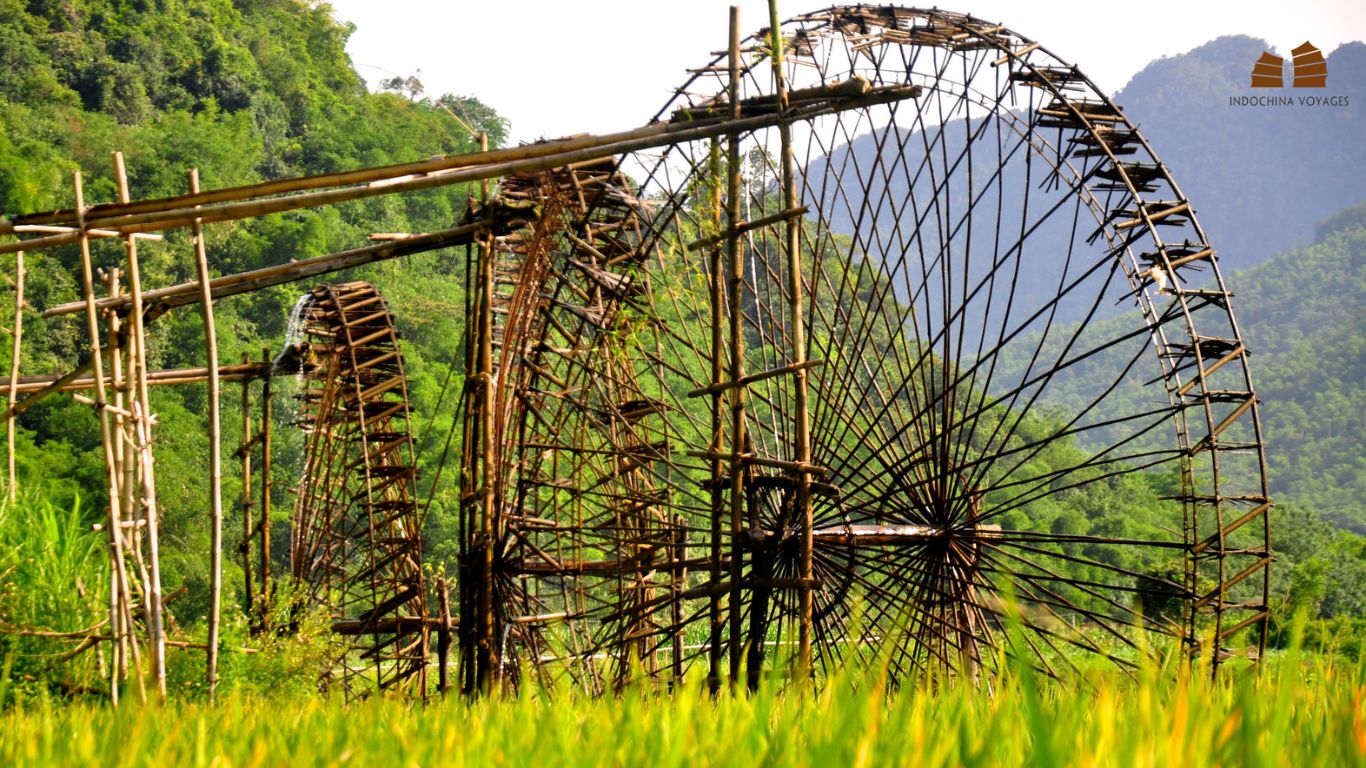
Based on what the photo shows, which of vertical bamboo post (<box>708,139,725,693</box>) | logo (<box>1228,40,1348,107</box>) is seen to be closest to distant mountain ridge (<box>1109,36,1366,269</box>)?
logo (<box>1228,40,1348,107</box>)

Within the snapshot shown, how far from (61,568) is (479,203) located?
14.2ft

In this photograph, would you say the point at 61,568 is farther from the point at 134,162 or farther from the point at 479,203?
the point at 134,162

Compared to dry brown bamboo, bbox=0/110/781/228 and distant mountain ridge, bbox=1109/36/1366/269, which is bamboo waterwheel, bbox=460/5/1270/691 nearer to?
dry brown bamboo, bbox=0/110/781/228

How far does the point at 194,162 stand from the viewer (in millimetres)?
42750

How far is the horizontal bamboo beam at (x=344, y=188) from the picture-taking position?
6.19 meters

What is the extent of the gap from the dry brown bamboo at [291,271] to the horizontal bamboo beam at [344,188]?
55.9 inches

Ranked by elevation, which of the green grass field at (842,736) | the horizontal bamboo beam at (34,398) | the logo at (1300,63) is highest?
the logo at (1300,63)

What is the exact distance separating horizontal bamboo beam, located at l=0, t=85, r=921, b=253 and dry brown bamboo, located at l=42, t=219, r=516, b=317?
1420 mm

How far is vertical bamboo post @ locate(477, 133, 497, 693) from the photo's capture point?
35.0 ft

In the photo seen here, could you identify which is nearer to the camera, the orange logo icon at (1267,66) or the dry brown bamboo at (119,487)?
the dry brown bamboo at (119,487)

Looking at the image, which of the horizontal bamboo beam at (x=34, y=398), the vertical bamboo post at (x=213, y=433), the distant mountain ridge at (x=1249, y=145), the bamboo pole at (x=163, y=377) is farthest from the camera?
the distant mountain ridge at (x=1249, y=145)

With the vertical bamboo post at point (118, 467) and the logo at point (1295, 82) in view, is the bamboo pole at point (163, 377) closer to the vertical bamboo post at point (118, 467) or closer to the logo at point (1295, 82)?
the vertical bamboo post at point (118, 467)

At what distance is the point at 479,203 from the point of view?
35.9 ft

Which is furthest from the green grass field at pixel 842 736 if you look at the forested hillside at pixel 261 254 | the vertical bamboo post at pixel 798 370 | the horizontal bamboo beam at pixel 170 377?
the forested hillside at pixel 261 254
